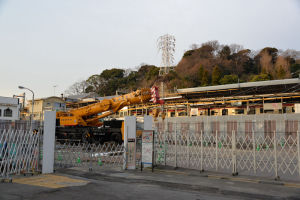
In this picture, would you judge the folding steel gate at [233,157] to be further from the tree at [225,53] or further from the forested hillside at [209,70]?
the tree at [225,53]

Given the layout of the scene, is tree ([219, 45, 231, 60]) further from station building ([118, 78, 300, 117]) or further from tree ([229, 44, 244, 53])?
station building ([118, 78, 300, 117])

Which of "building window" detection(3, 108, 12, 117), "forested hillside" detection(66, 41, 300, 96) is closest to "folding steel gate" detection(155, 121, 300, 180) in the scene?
"forested hillside" detection(66, 41, 300, 96)

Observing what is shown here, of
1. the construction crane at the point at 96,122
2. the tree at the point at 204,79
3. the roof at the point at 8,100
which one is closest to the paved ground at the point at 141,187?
the construction crane at the point at 96,122

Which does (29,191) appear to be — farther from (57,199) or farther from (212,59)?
(212,59)

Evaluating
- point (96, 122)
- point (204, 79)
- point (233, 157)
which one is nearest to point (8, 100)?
point (96, 122)

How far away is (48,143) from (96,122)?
14.5m

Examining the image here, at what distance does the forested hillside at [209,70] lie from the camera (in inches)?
2256

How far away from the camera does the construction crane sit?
23.0m


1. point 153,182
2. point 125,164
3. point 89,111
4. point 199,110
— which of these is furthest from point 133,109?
point 153,182

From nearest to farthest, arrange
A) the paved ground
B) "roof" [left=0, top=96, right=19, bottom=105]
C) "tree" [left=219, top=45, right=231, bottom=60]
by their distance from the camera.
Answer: the paved ground
"roof" [left=0, top=96, right=19, bottom=105]
"tree" [left=219, top=45, right=231, bottom=60]

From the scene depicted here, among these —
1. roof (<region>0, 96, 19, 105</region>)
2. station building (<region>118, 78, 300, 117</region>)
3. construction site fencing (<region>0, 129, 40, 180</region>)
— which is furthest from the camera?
roof (<region>0, 96, 19, 105</region>)

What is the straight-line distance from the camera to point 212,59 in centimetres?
6825

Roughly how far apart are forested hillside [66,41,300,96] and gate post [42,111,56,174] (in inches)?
1755

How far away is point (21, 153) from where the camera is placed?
11391 millimetres
